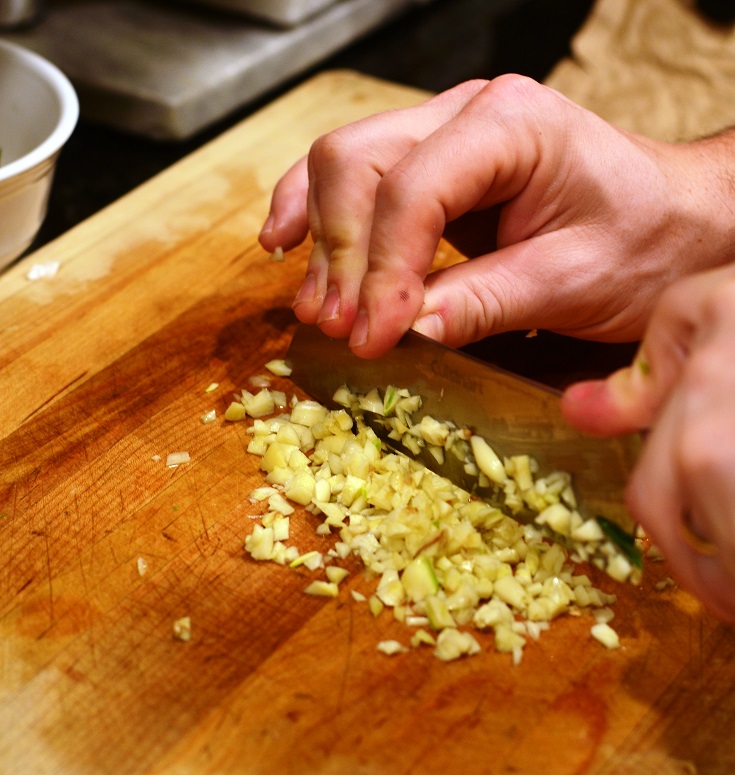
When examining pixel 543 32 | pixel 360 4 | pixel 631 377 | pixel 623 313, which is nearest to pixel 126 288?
pixel 623 313

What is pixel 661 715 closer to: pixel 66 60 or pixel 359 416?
pixel 359 416

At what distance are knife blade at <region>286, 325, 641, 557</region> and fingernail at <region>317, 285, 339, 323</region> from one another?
0.09 metres

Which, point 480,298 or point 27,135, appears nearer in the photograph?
point 480,298

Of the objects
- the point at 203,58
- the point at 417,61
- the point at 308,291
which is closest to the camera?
the point at 308,291

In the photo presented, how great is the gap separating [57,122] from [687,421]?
1217mm

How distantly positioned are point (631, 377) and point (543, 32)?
6.75 ft

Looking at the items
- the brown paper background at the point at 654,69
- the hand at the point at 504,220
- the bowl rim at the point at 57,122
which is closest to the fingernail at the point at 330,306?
the hand at the point at 504,220

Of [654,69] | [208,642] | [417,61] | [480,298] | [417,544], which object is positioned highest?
[480,298]

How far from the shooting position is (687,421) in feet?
2.77

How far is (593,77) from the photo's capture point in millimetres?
2438

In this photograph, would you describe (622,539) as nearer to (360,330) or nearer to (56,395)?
(360,330)

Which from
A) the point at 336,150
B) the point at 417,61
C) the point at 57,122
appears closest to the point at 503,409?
the point at 336,150

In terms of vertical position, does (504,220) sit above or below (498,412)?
above

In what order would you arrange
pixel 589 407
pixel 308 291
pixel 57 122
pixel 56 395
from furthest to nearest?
1. pixel 57 122
2. pixel 56 395
3. pixel 308 291
4. pixel 589 407
